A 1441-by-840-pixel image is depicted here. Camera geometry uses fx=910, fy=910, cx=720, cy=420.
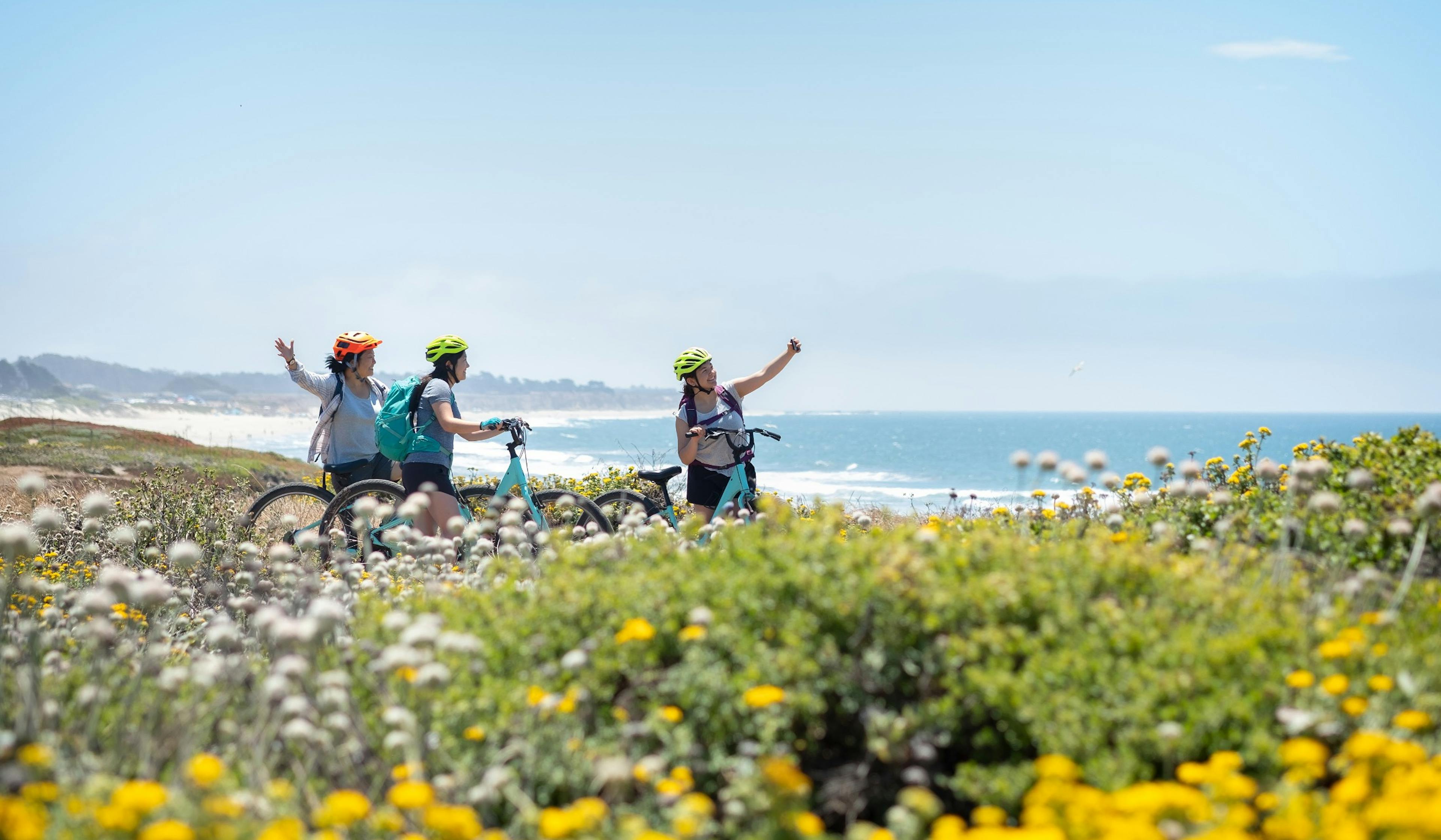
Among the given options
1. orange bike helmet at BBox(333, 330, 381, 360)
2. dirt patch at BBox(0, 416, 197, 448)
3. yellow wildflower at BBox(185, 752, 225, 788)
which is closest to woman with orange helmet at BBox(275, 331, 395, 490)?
orange bike helmet at BBox(333, 330, 381, 360)

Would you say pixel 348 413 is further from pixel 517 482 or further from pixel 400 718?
pixel 400 718

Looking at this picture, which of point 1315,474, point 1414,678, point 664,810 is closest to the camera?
point 664,810

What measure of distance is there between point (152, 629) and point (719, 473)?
4720 mm

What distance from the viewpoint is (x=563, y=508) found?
7562mm

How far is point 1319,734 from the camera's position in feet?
9.36

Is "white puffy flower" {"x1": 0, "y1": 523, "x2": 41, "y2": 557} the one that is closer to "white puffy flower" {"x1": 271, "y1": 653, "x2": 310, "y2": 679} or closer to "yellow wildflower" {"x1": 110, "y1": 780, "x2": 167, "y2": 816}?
"white puffy flower" {"x1": 271, "y1": 653, "x2": 310, "y2": 679}

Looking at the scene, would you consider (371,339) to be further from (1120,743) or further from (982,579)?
(1120,743)

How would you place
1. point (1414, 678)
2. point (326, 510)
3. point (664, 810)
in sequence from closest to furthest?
point (664, 810) < point (1414, 678) < point (326, 510)

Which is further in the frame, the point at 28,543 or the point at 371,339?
the point at 371,339

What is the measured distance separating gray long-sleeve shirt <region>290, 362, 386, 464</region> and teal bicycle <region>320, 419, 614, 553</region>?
0.56 m

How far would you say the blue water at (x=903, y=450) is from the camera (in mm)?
31859

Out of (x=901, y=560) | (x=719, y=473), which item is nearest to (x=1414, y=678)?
(x=901, y=560)

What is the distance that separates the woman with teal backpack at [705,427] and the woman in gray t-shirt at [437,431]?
5.34ft

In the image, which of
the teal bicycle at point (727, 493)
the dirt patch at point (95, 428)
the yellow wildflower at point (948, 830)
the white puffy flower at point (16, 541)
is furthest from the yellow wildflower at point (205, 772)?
the dirt patch at point (95, 428)
